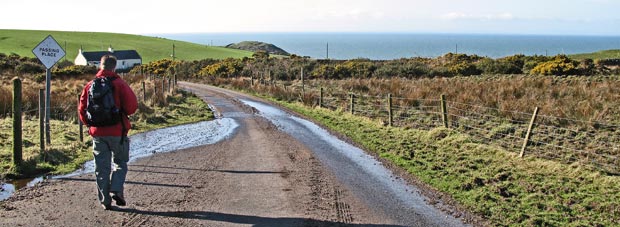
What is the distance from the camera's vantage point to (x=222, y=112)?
2053cm

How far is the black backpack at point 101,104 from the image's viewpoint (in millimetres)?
6211

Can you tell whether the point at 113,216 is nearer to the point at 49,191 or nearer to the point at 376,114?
the point at 49,191

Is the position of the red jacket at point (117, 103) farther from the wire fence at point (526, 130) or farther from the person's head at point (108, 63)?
the wire fence at point (526, 130)

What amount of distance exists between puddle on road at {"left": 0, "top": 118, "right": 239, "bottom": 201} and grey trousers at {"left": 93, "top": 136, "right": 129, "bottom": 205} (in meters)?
2.21

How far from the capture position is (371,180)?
349 inches

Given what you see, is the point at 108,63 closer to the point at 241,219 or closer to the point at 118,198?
the point at 118,198

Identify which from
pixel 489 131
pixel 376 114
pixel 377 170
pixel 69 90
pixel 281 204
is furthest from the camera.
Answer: pixel 69 90

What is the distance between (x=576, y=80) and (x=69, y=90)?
23.9 metres

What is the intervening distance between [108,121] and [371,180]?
179 inches

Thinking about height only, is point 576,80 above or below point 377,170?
above

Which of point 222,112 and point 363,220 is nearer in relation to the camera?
point 363,220

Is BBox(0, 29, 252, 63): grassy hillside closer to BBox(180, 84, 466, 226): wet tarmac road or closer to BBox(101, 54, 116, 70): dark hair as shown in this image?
BBox(180, 84, 466, 226): wet tarmac road

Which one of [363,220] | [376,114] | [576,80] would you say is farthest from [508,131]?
[576,80]

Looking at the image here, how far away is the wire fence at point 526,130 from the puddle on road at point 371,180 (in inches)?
124
